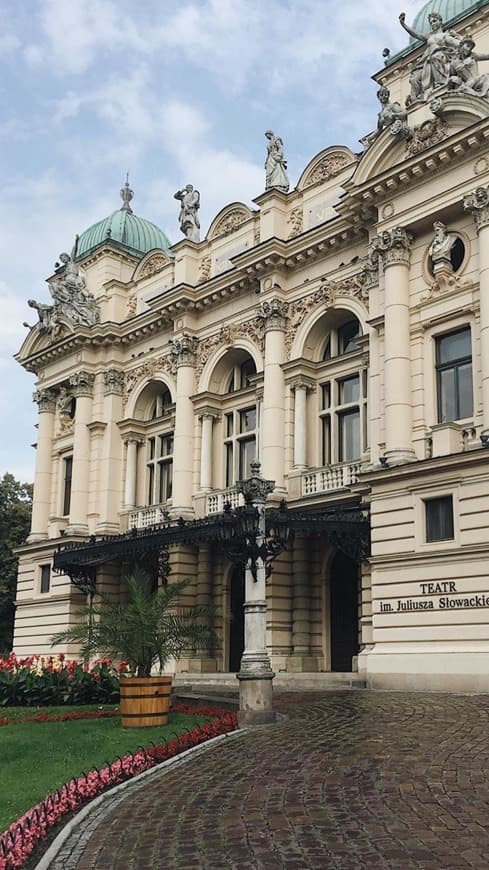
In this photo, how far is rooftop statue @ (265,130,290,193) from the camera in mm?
33125

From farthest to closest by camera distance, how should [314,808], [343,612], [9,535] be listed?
[9,535]
[343,612]
[314,808]

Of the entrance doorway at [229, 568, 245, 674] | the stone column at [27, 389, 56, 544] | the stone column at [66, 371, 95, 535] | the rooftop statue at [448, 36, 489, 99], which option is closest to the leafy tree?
the stone column at [27, 389, 56, 544]

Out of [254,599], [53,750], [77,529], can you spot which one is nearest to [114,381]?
[77,529]

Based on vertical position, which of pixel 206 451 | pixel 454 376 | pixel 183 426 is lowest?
pixel 206 451

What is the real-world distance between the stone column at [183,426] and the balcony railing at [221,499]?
1.05m

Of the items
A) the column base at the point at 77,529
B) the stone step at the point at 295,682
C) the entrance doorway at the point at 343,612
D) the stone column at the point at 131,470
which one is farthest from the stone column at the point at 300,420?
the column base at the point at 77,529

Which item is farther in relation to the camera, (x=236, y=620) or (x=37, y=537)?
(x=37, y=537)

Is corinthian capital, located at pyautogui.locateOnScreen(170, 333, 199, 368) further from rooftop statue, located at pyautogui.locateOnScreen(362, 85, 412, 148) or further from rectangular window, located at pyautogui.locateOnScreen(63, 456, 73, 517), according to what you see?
rooftop statue, located at pyautogui.locateOnScreen(362, 85, 412, 148)

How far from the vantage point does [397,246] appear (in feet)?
86.3

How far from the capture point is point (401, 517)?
2394 centimetres

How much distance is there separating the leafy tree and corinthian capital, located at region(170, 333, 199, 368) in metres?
21.1

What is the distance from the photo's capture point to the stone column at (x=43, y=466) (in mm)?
40781

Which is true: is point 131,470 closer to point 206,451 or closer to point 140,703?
point 206,451

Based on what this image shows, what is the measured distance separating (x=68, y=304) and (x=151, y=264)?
14.8 feet
